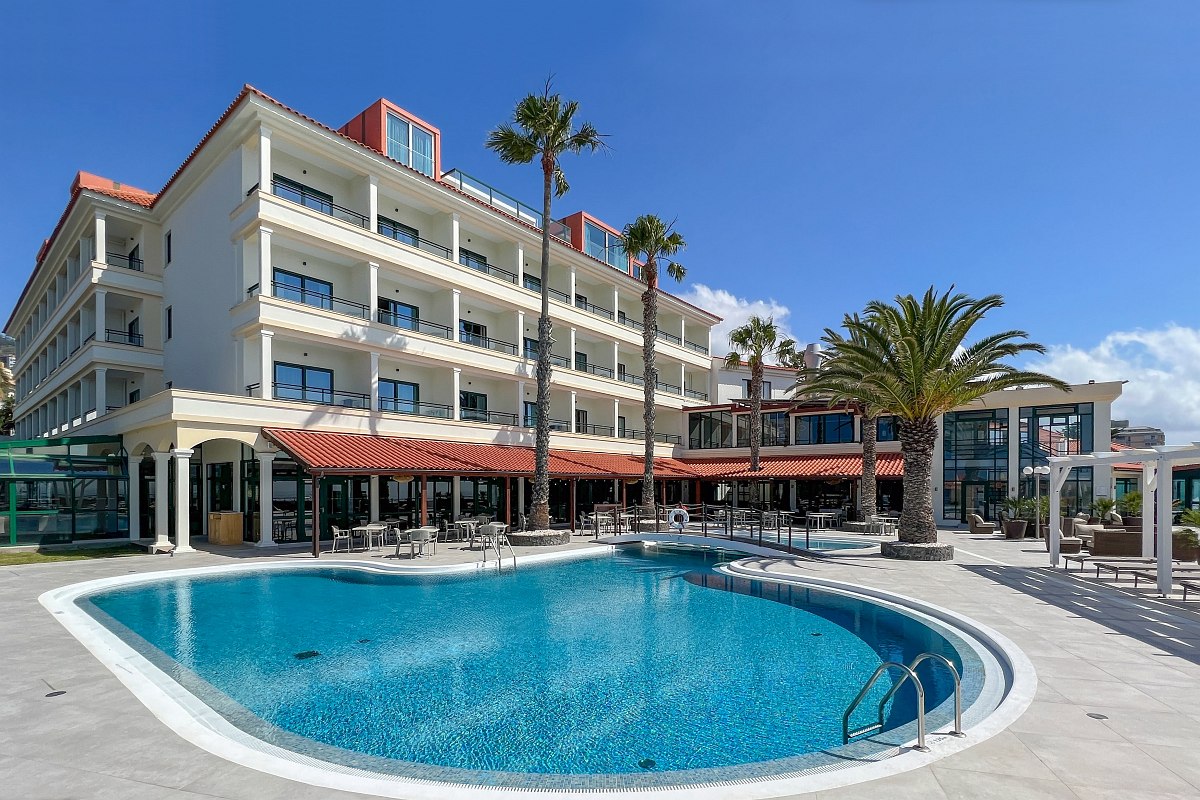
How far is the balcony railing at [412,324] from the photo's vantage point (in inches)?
1007

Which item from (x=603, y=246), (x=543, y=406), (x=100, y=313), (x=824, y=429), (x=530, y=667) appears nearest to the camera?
(x=530, y=667)

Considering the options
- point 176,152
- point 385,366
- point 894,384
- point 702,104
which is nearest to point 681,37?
point 702,104

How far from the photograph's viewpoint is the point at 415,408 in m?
26.9

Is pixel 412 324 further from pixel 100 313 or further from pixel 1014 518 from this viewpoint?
pixel 1014 518

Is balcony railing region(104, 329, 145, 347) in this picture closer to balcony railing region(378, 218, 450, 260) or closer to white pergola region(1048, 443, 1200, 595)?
balcony railing region(378, 218, 450, 260)

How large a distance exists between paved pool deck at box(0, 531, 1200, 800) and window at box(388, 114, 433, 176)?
22.0 m

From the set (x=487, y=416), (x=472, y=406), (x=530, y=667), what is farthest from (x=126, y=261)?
(x=530, y=667)

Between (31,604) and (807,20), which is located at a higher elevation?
(807,20)

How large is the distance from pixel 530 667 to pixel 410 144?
1017 inches

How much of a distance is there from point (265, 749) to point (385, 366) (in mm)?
21710

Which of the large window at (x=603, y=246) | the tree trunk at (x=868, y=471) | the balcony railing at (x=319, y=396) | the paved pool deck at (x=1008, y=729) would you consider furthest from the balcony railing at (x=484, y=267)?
the paved pool deck at (x=1008, y=729)

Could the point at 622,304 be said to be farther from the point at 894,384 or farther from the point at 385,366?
the point at 894,384

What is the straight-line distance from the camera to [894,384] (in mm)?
19406

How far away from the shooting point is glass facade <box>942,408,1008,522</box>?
31.4m
